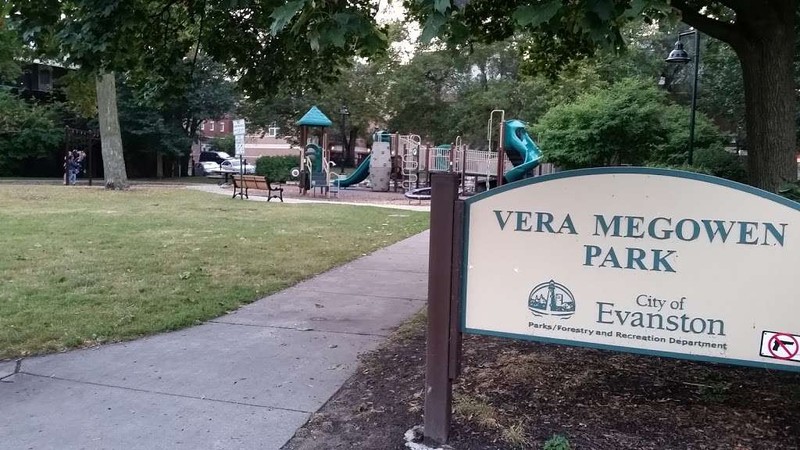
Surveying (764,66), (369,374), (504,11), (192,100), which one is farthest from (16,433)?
(192,100)

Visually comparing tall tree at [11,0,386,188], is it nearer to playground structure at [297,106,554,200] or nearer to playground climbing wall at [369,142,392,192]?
playground structure at [297,106,554,200]

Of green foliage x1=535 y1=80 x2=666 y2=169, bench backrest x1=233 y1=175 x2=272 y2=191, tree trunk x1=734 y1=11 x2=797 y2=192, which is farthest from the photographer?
bench backrest x1=233 y1=175 x2=272 y2=191

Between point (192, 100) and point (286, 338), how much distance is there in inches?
1254

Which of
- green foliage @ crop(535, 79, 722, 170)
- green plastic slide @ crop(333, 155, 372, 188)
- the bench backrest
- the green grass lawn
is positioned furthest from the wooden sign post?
green plastic slide @ crop(333, 155, 372, 188)

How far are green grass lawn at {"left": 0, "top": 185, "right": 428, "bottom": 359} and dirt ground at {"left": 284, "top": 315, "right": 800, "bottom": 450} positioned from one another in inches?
94.8

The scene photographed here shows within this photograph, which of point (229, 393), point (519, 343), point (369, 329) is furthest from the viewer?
point (369, 329)

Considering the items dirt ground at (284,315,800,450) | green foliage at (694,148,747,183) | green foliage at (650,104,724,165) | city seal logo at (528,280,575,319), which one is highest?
green foliage at (650,104,724,165)

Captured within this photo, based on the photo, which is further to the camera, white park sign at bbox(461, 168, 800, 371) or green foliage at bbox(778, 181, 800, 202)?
green foliage at bbox(778, 181, 800, 202)

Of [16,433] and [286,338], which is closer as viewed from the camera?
[16,433]

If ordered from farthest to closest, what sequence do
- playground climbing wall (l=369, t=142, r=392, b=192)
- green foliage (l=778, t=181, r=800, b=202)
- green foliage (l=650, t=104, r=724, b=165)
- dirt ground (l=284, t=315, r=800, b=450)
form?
playground climbing wall (l=369, t=142, r=392, b=192) < green foliage (l=650, t=104, r=724, b=165) < green foliage (l=778, t=181, r=800, b=202) < dirt ground (l=284, t=315, r=800, b=450)

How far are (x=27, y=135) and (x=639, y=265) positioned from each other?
3511 cm

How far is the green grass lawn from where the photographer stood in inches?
226

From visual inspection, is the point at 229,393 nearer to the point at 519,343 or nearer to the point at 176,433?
the point at 176,433

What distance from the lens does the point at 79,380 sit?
4371mm
